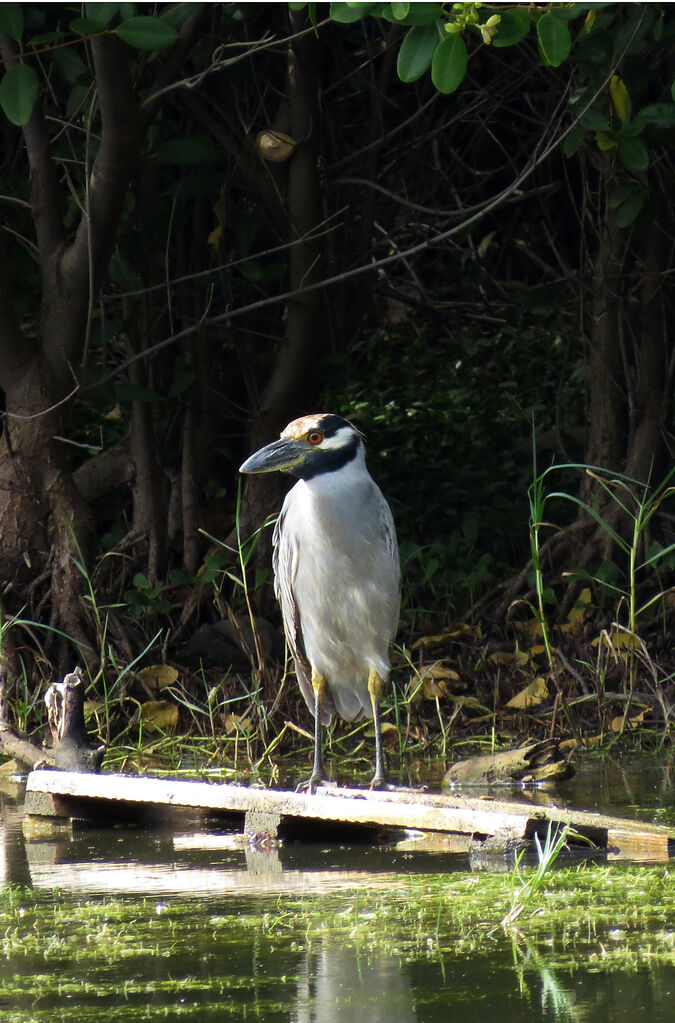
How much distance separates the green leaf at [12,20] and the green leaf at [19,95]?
12 cm

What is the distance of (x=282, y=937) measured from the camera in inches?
130

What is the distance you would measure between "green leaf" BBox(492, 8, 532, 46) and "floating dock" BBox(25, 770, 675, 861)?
2.19 m

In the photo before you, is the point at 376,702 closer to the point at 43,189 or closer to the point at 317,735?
the point at 317,735

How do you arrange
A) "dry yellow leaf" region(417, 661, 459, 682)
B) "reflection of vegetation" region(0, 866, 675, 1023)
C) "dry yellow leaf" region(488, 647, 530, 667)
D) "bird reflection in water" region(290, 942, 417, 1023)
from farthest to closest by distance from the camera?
1. "dry yellow leaf" region(488, 647, 530, 667)
2. "dry yellow leaf" region(417, 661, 459, 682)
3. "reflection of vegetation" region(0, 866, 675, 1023)
4. "bird reflection in water" region(290, 942, 417, 1023)

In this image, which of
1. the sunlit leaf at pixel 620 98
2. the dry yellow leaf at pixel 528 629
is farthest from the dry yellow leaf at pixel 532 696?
the sunlit leaf at pixel 620 98

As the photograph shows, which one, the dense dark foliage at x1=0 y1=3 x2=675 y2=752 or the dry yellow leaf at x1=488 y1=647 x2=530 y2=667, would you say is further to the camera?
the dry yellow leaf at x1=488 y1=647 x2=530 y2=667

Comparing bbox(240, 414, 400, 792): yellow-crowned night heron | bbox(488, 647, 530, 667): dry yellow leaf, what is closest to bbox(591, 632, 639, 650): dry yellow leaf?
bbox(488, 647, 530, 667): dry yellow leaf

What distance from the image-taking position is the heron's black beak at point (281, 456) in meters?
4.99

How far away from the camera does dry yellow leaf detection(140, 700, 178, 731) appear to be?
248 inches

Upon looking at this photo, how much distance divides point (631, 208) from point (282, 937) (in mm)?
4002

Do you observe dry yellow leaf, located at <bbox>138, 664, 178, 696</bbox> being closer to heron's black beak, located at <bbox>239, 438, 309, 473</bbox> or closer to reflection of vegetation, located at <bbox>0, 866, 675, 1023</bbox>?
heron's black beak, located at <bbox>239, 438, 309, 473</bbox>

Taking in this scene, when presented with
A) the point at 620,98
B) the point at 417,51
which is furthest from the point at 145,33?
the point at 620,98

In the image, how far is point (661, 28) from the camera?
5.59m

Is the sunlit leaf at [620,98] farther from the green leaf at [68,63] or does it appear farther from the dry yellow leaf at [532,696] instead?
the dry yellow leaf at [532,696]
